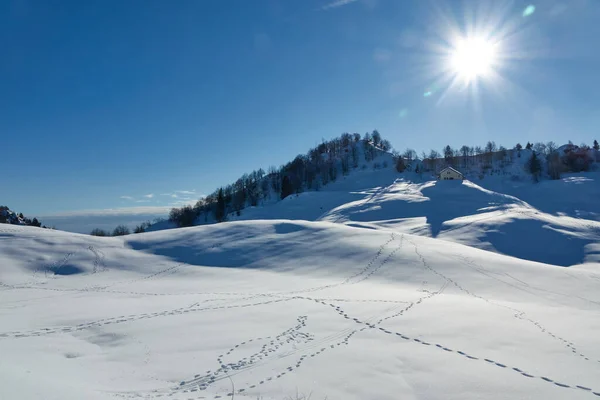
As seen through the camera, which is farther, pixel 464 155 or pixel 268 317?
pixel 464 155

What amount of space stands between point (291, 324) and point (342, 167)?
117 meters

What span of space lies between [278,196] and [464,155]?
67713mm

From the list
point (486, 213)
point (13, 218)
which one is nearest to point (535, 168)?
point (486, 213)

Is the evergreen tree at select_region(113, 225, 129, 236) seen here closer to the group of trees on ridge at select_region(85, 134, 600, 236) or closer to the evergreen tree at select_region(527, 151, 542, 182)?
the group of trees on ridge at select_region(85, 134, 600, 236)

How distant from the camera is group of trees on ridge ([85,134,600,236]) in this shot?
97.6 metres

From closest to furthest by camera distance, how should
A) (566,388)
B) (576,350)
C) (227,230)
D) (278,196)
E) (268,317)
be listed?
(566,388)
(576,350)
(268,317)
(227,230)
(278,196)

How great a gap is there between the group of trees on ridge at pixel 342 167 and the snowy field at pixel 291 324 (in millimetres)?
69308

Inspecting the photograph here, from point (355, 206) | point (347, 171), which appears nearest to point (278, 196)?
point (347, 171)

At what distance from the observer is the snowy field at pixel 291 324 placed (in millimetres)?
5848

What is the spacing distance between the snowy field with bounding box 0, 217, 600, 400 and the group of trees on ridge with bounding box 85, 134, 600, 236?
69308mm

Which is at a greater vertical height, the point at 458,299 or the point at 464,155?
the point at 464,155

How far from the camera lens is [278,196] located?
111 meters

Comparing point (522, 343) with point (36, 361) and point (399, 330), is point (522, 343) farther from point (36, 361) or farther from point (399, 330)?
point (36, 361)

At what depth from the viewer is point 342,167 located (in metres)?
124
